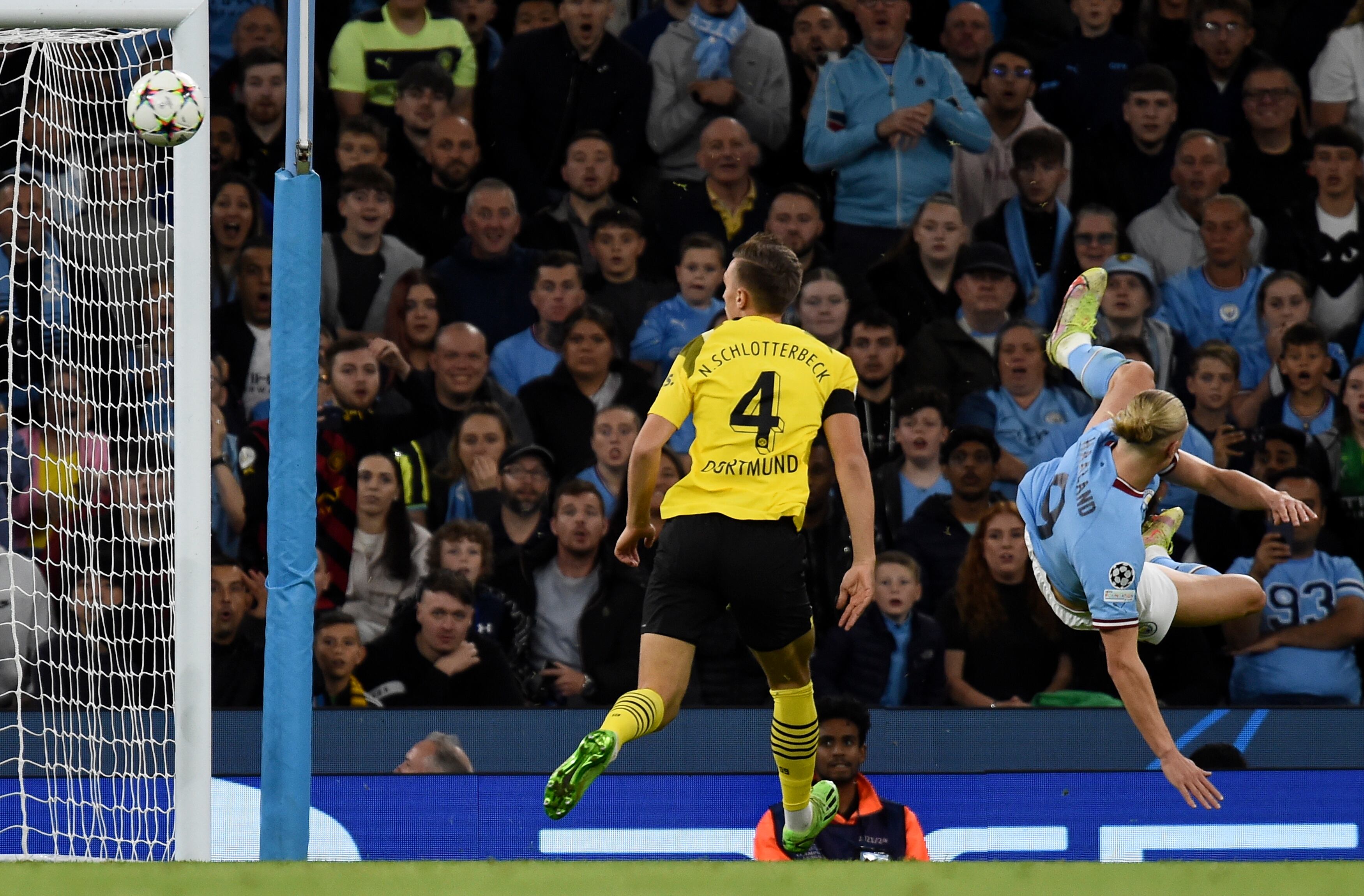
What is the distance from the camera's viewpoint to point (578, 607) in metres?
7.93

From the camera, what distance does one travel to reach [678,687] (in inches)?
216

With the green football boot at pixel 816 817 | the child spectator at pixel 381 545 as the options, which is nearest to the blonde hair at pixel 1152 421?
the green football boot at pixel 816 817

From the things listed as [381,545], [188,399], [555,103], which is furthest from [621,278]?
[188,399]

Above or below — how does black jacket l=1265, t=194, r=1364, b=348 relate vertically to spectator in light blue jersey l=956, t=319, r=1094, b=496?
above

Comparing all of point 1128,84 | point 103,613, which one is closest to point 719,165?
point 1128,84

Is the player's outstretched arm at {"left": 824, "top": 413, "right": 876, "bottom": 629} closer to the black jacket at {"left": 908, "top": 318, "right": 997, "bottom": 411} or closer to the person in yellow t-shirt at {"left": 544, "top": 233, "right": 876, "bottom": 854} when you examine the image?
the person in yellow t-shirt at {"left": 544, "top": 233, "right": 876, "bottom": 854}

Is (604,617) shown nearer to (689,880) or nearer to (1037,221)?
(1037,221)

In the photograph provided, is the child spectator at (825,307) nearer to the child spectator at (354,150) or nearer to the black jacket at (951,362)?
the black jacket at (951,362)

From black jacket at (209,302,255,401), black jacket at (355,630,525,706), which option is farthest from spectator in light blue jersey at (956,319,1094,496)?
black jacket at (209,302,255,401)

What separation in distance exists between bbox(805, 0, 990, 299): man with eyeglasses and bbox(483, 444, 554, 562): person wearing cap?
6.42 feet

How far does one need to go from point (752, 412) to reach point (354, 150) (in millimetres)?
4083

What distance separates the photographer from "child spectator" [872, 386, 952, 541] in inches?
324

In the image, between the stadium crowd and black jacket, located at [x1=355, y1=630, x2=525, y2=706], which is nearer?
black jacket, located at [x1=355, y1=630, x2=525, y2=706]

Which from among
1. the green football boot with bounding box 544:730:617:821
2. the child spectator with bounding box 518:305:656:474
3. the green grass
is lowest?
the green football boot with bounding box 544:730:617:821
